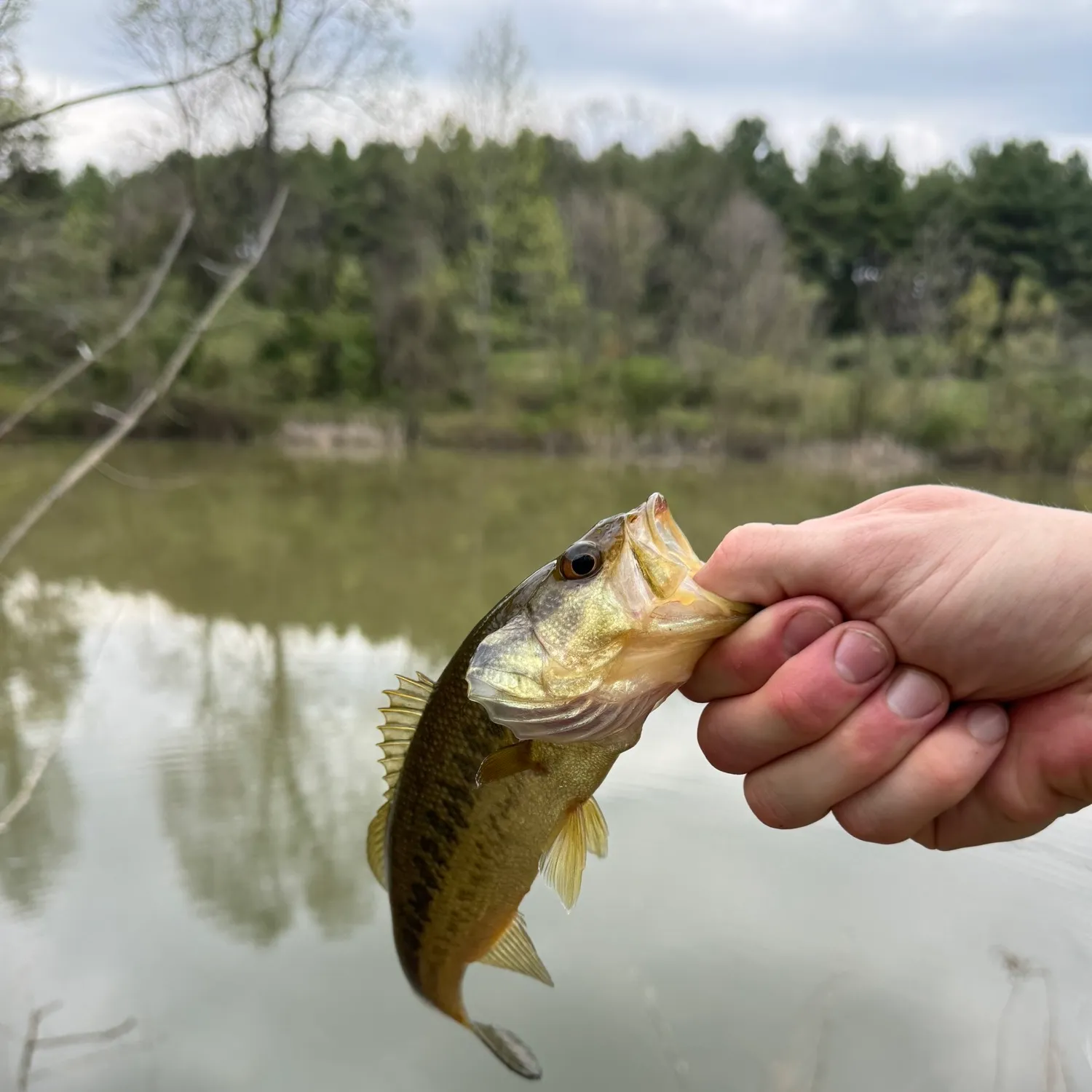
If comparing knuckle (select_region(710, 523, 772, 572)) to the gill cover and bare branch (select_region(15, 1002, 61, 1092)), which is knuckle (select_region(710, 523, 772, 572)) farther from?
bare branch (select_region(15, 1002, 61, 1092))

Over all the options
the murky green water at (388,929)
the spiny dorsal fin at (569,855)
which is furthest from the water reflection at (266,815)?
the spiny dorsal fin at (569,855)

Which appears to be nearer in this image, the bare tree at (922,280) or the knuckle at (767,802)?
the knuckle at (767,802)

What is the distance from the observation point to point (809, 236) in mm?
38719

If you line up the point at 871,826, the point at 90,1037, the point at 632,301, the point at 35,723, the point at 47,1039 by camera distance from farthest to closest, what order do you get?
the point at 632,301 → the point at 35,723 → the point at 47,1039 → the point at 90,1037 → the point at 871,826

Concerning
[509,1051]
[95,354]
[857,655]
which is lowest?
[509,1051]

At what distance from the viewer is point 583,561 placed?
1.59m

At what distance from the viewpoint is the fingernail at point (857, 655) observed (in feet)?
5.55

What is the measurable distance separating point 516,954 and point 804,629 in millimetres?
988

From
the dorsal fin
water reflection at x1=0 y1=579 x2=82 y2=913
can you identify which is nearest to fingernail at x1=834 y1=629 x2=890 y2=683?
the dorsal fin

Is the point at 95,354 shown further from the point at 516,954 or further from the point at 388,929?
the point at 388,929

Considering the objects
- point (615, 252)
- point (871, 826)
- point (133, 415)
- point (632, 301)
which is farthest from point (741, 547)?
point (615, 252)

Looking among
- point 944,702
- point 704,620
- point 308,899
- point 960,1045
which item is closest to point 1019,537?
point 944,702

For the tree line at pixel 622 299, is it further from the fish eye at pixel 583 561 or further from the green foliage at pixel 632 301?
the fish eye at pixel 583 561

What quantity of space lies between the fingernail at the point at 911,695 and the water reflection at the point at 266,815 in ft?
11.4
